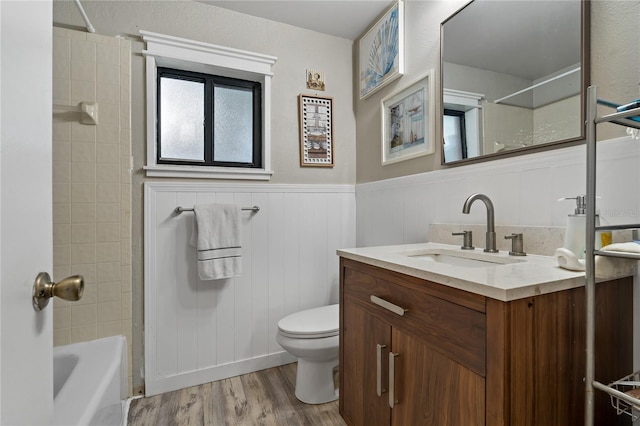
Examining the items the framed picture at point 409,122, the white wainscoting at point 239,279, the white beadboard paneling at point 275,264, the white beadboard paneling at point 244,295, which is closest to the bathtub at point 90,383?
the white wainscoting at point 239,279

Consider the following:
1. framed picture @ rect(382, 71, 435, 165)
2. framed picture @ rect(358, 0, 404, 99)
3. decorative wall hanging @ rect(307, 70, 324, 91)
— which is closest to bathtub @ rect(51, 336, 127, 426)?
framed picture @ rect(382, 71, 435, 165)

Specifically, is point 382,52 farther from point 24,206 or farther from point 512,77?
point 24,206

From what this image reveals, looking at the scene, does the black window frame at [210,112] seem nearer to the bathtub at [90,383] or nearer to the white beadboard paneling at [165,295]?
the white beadboard paneling at [165,295]

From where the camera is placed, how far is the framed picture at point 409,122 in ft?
5.32

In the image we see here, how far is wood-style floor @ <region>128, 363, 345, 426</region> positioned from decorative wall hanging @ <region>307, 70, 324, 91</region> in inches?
74.7

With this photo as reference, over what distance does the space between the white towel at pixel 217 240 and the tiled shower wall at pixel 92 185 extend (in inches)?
14.0

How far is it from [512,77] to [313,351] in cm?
148

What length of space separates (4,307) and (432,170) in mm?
1613

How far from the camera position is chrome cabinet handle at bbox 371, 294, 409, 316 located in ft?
3.12

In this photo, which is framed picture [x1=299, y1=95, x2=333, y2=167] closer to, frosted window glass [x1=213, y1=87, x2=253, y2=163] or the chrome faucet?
frosted window glass [x1=213, y1=87, x2=253, y2=163]

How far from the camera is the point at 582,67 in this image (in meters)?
1.00

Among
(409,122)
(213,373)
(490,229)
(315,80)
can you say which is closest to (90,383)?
(213,373)

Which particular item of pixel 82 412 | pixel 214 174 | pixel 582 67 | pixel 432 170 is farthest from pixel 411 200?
pixel 82 412

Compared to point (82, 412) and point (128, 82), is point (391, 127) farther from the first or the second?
point (82, 412)
